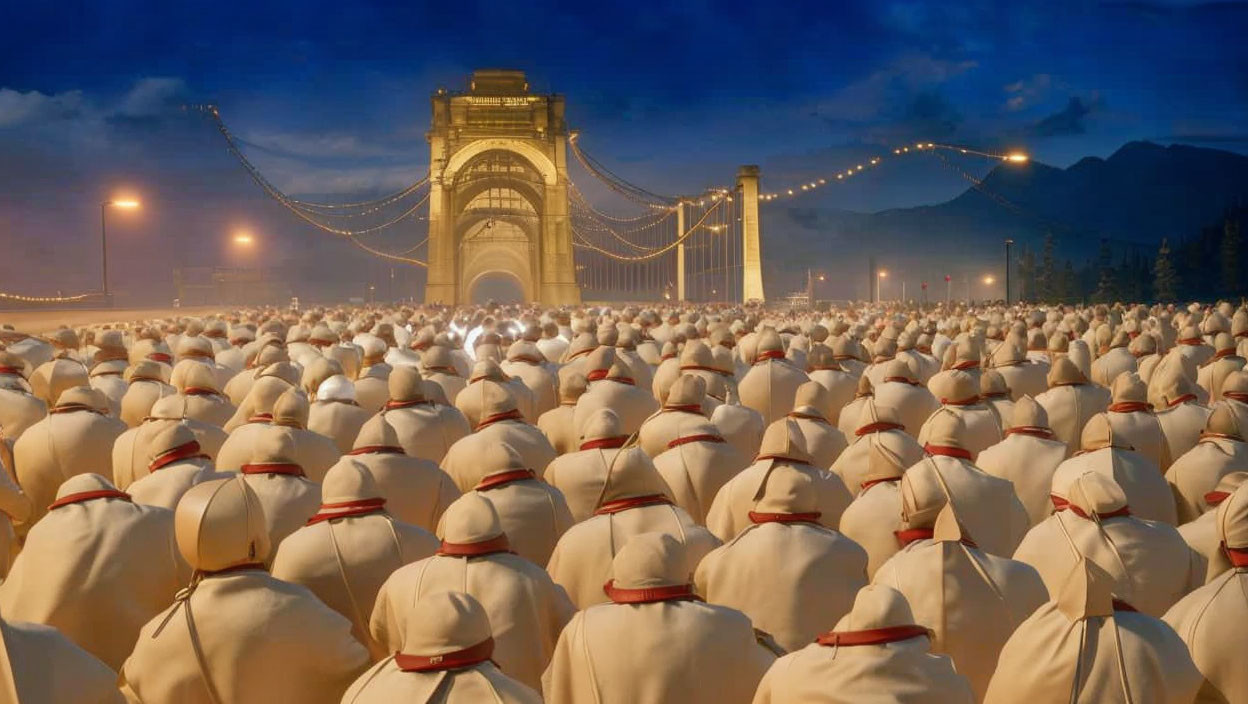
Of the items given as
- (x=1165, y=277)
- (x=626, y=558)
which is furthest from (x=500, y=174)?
(x=626, y=558)

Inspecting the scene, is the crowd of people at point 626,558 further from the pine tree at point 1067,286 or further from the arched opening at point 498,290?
the arched opening at point 498,290

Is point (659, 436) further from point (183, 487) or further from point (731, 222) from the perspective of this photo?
point (731, 222)

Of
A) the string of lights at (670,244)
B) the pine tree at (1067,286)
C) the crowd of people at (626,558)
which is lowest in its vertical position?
the crowd of people at (626,558)

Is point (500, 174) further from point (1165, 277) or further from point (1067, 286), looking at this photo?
point (1067, 286)

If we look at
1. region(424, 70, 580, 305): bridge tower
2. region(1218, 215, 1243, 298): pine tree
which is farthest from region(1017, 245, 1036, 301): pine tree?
region(424, 70, 580, 305): bridge tower


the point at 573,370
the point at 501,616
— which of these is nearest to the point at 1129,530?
the point at 501,616

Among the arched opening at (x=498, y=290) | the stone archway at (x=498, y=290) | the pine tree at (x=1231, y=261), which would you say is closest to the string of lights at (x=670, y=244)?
the stone archway at (x=498, y=290)

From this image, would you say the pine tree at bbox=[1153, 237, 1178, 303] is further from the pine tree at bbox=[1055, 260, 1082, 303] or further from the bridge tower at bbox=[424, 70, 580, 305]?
the bridge tower at bbox=[424, 70, 580, 305]
